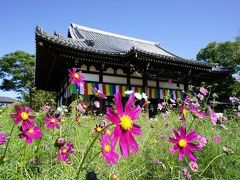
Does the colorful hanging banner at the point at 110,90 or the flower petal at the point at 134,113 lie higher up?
the colorful hanging banner at the point at 110,90

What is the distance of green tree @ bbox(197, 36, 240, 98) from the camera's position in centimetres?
2239

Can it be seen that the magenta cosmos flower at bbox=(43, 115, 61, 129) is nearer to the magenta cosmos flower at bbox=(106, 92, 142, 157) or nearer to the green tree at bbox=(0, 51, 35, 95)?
the magenta cosmos flower at bbox=(106, 92, 142, 157)

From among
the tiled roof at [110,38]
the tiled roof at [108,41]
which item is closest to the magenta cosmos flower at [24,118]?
the tiled roof at [108,41]

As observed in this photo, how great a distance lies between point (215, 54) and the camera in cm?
2778

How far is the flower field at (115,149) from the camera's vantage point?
0.76 m

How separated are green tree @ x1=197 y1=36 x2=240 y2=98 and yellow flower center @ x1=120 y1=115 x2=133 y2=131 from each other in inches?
872

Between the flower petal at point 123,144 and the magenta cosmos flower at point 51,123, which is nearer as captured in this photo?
the flower petal at point 123,144

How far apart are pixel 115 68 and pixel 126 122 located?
10.1 metres

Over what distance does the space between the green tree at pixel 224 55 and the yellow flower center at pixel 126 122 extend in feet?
72.7

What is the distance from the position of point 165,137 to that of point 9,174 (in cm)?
155

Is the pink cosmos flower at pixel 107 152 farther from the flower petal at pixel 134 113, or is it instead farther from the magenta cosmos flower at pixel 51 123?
the magenta cosmos flower at pixel 51 123

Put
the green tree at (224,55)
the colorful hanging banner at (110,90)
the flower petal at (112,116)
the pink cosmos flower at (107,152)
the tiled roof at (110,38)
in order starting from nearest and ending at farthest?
the flower petal at (112,116) < the pink cosmos flower at (107,152) < the colorful hanging banner at (110,90) < the tiled roof at (110,38) < the green tree at (224,55)

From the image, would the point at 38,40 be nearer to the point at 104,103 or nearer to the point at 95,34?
the point at 104,103

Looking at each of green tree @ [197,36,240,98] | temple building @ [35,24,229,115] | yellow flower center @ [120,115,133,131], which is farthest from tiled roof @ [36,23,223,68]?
yellow flower center @ [120,115,133,131]
